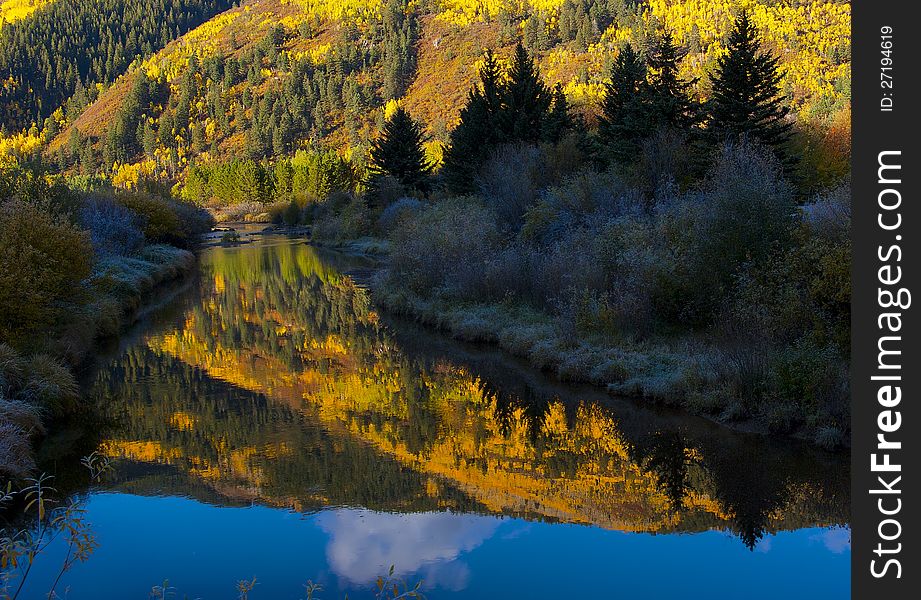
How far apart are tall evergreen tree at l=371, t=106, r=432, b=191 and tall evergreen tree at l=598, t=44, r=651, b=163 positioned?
845 inches

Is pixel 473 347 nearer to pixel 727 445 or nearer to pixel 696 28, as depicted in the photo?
pixel 727 445

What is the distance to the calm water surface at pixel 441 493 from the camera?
1137 cm

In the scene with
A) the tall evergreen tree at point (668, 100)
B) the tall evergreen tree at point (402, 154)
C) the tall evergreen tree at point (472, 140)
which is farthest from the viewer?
the tall evergreen tree at point (402, 154)

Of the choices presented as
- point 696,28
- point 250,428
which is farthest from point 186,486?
point 696,28

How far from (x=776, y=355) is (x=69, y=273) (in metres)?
17.9

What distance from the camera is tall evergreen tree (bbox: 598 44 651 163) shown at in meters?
35.3

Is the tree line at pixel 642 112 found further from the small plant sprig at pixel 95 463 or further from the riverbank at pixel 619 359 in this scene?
A: the small plant sprig at pixel 95 463

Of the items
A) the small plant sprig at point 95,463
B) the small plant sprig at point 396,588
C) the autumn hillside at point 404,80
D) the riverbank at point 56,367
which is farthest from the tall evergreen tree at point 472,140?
the autumn hillside at point 404,80

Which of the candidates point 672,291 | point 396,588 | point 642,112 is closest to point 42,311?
point 396,588

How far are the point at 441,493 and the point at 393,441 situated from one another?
307 centimetres

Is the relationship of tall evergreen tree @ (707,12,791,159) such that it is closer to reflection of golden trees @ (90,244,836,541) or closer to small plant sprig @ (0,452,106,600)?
reflection of golden trees @ (90,244,836,541)

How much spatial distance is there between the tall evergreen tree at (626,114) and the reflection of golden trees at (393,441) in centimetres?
1444

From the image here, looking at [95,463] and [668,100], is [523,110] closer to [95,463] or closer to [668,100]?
[668,100]

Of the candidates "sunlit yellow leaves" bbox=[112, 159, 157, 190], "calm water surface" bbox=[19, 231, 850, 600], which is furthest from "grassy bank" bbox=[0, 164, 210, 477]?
"sunlit yellow leaves" bbox=[112, 159, 157, 190]
